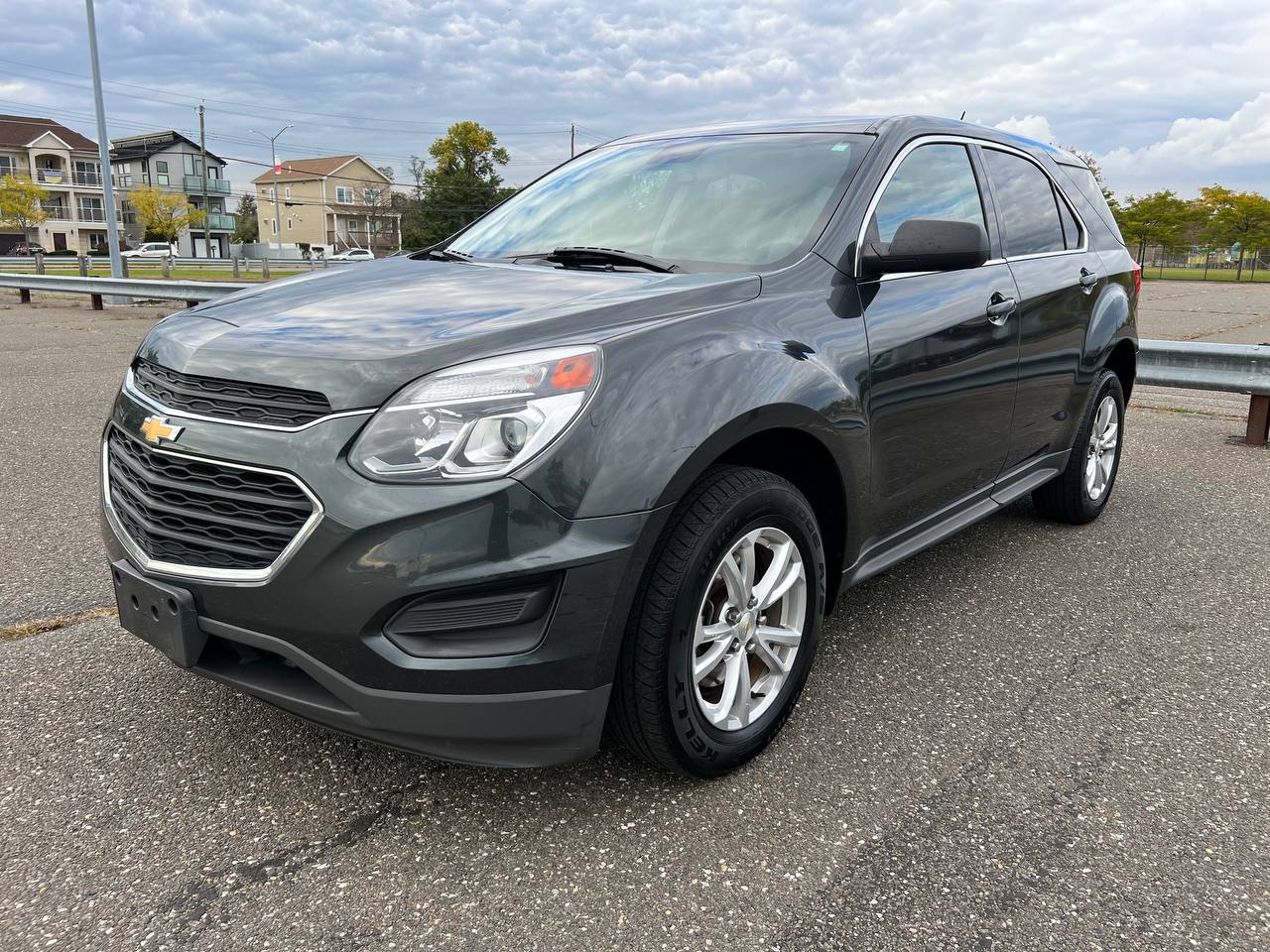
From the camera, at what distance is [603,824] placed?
2.33m

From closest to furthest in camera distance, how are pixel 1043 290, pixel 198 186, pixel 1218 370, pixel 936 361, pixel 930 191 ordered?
pixel 936 361 < pixel 930 191 < pixel 1043 290 < pixel 1218 370 < pixel 198 186

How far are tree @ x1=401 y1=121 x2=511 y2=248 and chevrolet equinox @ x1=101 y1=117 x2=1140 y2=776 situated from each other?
183ft

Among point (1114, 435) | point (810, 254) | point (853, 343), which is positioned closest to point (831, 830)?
point (853, 343)

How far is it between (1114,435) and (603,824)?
145 inches

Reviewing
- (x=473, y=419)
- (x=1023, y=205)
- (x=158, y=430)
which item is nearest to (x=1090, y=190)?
(x=1023, y=205)

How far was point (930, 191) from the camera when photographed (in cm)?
336

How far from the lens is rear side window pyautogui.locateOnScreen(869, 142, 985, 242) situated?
3.10 meters

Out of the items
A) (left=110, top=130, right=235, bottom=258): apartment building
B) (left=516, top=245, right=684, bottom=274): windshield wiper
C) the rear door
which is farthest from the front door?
(left=110, top=130, right=235, bottom=258): apartment building

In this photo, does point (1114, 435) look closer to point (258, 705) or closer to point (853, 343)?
point (853, 343)

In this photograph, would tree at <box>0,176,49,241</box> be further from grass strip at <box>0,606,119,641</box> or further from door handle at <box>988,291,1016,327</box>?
door handle at <box>988,291,1016,327</box>

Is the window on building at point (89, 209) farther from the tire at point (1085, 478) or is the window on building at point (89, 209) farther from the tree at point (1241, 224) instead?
the tire at point (1085, 478)

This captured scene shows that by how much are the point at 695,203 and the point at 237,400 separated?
5.43 ft

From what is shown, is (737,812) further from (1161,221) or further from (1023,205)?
(1161,221)

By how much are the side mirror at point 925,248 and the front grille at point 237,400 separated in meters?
1.63
